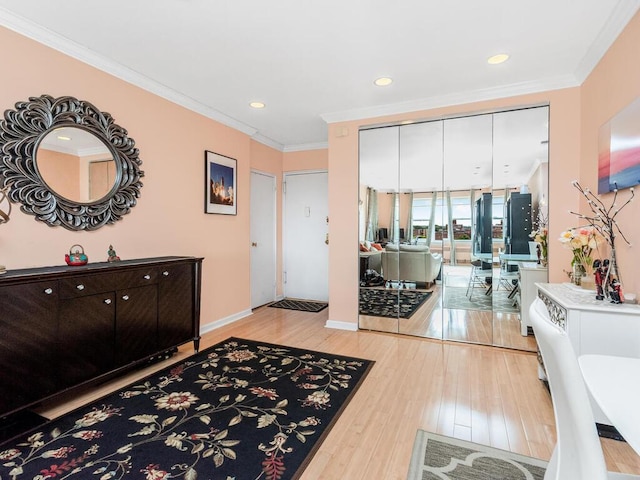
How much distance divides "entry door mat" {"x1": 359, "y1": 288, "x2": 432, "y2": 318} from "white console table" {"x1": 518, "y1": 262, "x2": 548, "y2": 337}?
3.32 feet

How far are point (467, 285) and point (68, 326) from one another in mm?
3625

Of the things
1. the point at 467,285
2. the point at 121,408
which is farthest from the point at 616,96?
the point at 121,408

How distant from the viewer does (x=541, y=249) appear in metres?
3.29

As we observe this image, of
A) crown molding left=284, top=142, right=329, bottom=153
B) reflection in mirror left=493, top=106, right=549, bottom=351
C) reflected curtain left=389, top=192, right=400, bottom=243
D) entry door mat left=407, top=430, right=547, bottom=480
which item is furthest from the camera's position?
crown molding left=284, top=142, right=329, bottom=153

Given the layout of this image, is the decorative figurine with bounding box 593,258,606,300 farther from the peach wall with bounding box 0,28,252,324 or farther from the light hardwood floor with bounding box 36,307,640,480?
the peach wall with bounding box 0,28,252,324

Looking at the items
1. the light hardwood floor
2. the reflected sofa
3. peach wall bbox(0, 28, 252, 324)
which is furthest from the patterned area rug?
the reflected sofa

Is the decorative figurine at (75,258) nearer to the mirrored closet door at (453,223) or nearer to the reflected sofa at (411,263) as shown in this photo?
the mirrored closet door at (453,223)

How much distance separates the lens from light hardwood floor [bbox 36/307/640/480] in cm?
177

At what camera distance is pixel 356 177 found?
158 inches

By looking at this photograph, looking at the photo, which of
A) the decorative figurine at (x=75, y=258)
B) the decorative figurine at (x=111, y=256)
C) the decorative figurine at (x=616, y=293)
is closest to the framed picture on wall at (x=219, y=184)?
the decorative figurine at (x=111, y=256)

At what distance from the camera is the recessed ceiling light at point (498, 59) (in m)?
2.68

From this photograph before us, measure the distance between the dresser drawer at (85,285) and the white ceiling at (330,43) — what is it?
1.78 m

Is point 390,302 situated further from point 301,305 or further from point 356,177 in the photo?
point 301,305

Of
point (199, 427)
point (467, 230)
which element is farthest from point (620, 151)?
point (199, 427)
